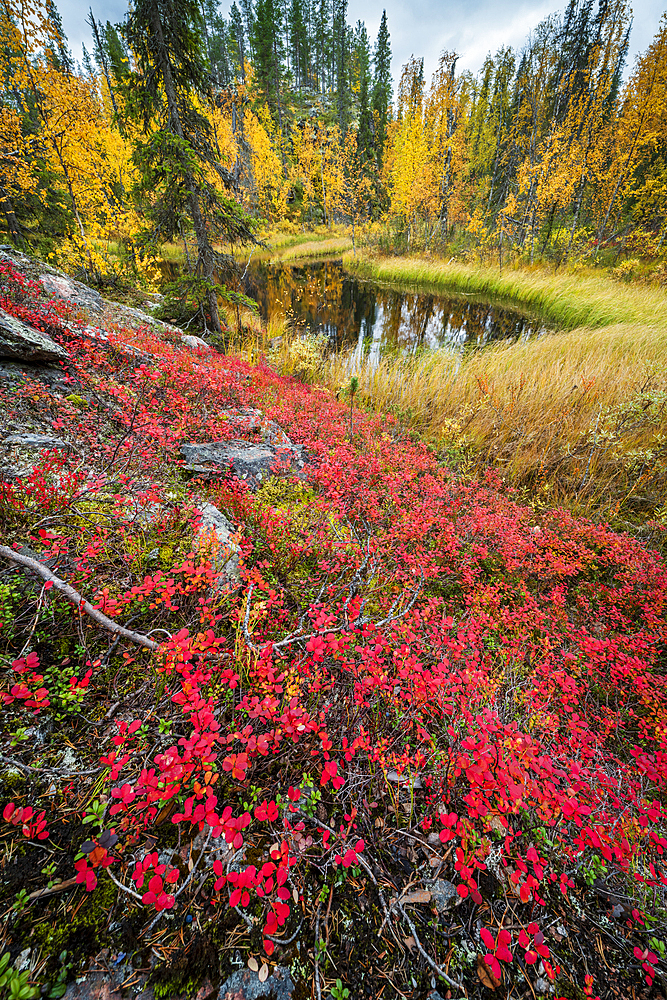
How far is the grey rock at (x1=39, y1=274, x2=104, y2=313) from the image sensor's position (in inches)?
237

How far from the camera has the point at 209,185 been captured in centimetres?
802

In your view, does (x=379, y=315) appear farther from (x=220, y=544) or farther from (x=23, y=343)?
(x=220, y=544)

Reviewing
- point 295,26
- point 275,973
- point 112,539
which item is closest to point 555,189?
point 112,539

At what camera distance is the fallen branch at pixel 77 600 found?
6.85ft

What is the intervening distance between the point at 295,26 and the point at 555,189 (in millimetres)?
47598

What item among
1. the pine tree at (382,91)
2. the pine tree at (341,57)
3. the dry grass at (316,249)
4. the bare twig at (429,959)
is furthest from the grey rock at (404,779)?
the pine tree at (341,57)

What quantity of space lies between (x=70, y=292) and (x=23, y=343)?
3204 millimetres

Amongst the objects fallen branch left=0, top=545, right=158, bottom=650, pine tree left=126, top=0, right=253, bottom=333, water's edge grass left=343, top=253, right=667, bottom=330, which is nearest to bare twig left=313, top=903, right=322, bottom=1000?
fallen branch left=0, top=545, right=158, bottom=650

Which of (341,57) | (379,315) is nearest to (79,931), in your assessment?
(379,315)

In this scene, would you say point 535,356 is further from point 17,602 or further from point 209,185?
point 17,602

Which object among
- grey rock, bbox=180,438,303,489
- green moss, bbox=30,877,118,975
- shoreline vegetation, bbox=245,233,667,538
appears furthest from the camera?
shoreline vegetation, bbox=245,233,667,538

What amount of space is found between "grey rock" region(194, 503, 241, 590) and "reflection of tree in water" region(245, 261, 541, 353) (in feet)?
35.3

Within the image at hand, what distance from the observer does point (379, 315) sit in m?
16.4

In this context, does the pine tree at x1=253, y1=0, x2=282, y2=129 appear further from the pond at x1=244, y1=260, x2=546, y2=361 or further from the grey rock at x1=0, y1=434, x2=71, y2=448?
the grey rock at x1=0, y1=434, x2=71, y2=448
